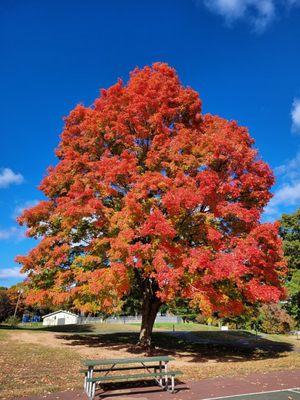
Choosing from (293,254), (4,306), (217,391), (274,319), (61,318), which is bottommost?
(217,391)

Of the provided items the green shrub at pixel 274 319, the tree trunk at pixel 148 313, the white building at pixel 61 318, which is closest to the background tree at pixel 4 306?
the white building at pixel 61 318

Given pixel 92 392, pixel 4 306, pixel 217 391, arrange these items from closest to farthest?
pixel 92 392 < pixel 217 391 < pixel 4 306

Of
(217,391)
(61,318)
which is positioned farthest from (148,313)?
(61,318)

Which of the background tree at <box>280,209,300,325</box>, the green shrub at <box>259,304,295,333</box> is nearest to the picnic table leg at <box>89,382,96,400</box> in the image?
the background tree at <box>280,209,300,325</box>

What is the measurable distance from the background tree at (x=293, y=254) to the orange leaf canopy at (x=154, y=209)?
16.4 meters

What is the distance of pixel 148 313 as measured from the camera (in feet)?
67.9

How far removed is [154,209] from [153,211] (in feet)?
0.66

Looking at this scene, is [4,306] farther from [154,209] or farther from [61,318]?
[154,209]

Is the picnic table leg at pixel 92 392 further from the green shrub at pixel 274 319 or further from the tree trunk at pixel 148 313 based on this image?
the green shrub at pixel 274 319

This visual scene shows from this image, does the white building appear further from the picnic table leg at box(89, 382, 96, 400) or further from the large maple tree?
the picnic table leg at box(89, 382, 96, 400)

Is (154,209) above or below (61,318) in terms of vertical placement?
above

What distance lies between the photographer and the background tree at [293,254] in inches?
1323

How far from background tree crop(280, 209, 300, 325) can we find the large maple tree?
1715 cm

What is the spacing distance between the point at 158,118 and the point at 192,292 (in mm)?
9523
